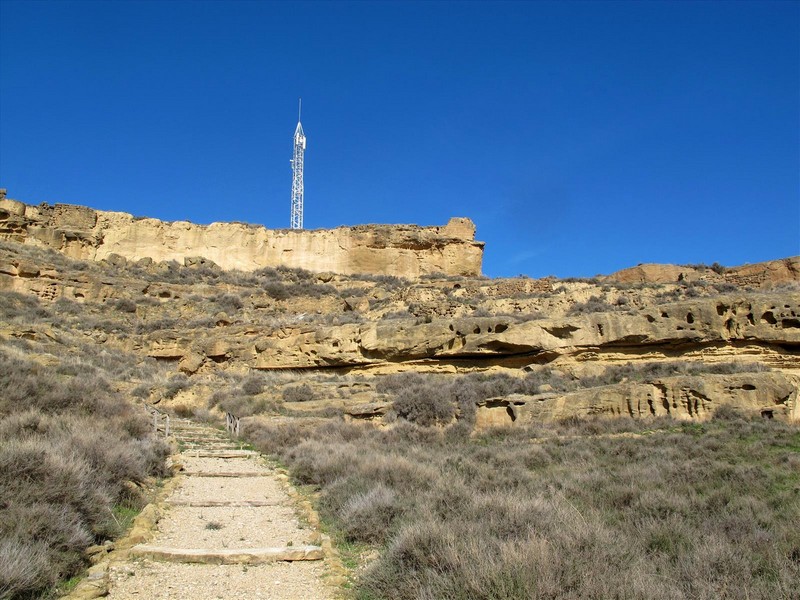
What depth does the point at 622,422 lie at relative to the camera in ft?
39.6

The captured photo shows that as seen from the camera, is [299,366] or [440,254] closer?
[299,366]

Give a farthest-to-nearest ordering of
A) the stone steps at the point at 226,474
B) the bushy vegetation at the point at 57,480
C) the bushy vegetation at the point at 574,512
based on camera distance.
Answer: the stone steps at the point at 226,474 → the bushy vegetation at the point at 57,480 → the bushy vegetation at the point at 574,512

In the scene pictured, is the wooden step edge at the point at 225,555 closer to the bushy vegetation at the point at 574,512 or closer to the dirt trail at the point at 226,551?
the dirt trail at the point at 226,551

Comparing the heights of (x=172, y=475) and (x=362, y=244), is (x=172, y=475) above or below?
below

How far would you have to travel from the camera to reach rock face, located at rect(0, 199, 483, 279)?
37188 millimetres

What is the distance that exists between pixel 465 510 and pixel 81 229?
38.4 meters

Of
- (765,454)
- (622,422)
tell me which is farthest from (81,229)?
(765,454)

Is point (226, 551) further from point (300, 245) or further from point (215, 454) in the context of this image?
point (300, 245)

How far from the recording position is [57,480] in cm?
527

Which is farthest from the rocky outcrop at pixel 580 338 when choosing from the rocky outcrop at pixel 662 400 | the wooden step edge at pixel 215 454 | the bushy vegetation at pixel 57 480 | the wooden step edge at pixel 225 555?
the wooden step edge at pixel 225 555

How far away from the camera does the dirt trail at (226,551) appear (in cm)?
434

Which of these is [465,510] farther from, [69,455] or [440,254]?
[440,254]

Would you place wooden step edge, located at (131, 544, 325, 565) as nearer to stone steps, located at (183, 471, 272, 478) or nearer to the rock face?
stone steps, located at (183, 471, 272, 478)

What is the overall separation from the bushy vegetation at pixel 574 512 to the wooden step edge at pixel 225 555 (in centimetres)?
76
